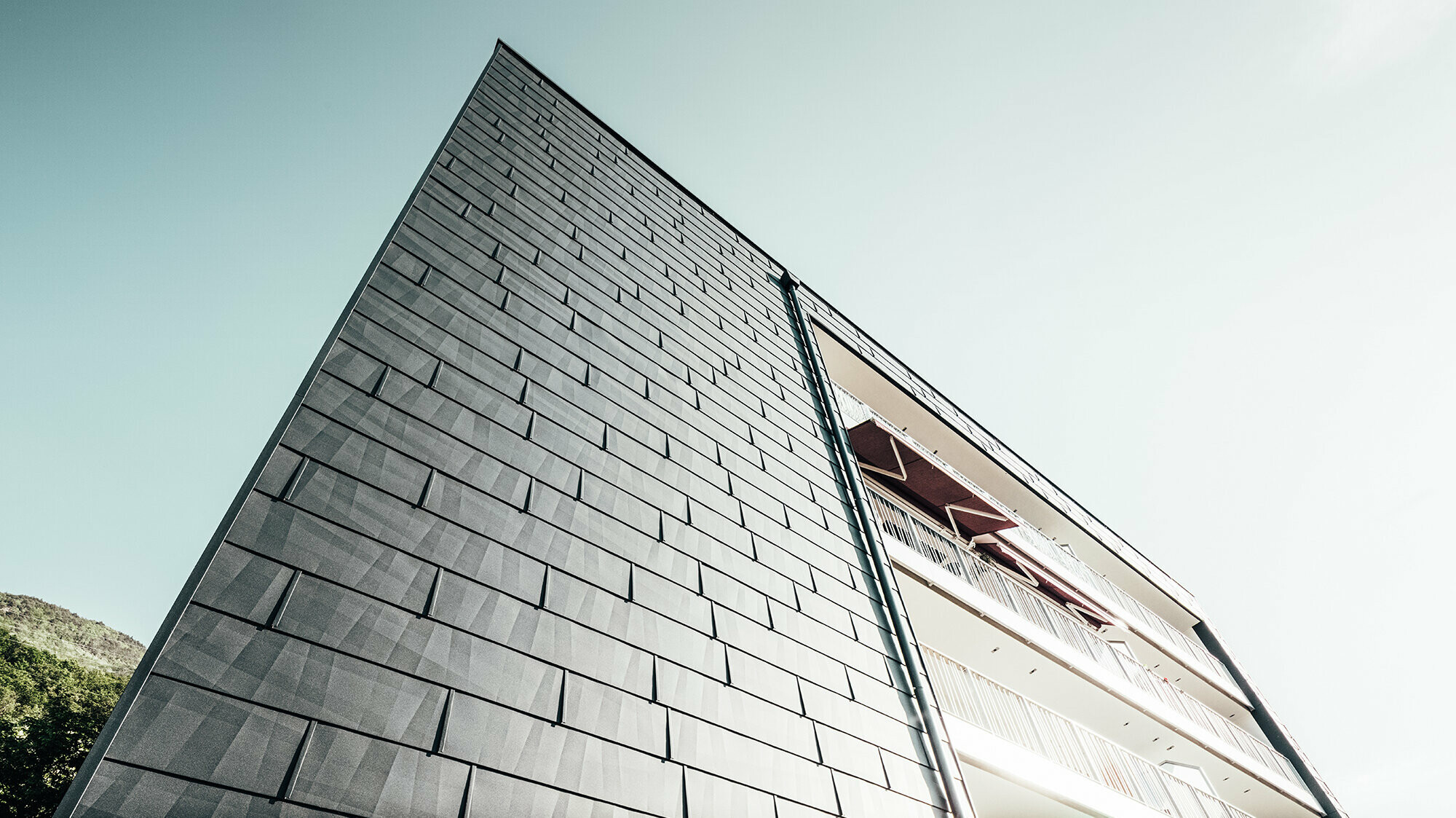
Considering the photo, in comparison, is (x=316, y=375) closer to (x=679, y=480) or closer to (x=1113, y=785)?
(x=679, y=480)

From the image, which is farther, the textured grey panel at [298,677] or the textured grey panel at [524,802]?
the textured grey panel at [524,802]

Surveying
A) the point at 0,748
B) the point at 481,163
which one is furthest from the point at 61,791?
the point at 481,163

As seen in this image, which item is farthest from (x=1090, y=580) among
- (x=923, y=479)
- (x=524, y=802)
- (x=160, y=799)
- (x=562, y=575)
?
(x=160, y=799)

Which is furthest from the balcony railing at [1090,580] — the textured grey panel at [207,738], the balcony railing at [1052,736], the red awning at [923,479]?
the textured grey panel at [207,738]

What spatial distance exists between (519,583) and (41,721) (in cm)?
2322

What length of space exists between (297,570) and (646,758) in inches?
70.1

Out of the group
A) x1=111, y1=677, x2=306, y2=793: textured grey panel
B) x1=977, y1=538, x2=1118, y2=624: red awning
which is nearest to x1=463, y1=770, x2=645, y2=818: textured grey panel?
x1=111, y1=677, x2=306, y2=793: textured grey panel

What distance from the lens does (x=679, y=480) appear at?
5.03 meters

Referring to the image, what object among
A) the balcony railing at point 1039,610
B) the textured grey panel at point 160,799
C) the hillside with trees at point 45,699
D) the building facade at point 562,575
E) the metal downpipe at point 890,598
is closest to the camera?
the textured grey panel at point 160,799

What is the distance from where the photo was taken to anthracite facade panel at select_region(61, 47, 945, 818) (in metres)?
2.41

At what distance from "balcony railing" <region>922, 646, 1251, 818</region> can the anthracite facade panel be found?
123 inches

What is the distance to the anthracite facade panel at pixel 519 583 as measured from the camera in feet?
7.91

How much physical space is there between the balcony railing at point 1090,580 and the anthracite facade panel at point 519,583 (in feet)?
16.7

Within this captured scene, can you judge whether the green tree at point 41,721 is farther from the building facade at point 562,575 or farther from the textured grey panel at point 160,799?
the textured grey panel at point 160,799
